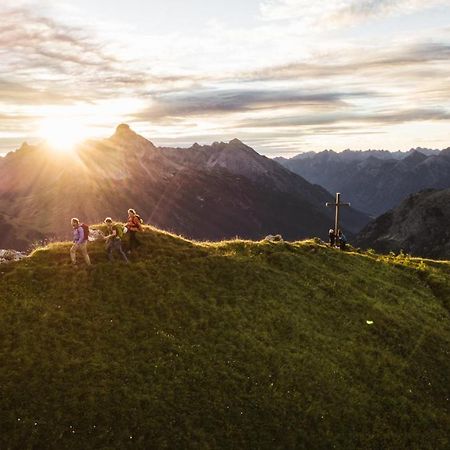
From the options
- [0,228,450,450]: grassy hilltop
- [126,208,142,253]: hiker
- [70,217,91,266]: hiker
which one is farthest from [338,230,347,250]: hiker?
[70,217,91,266]: hiker

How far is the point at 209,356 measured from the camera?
2627cm

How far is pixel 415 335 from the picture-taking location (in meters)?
32.8

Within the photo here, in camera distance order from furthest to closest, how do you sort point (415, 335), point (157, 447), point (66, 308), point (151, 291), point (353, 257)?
point (353, 257) < point (415, 335) < point (151, 291) < point (66, 308) < point (157, 447)

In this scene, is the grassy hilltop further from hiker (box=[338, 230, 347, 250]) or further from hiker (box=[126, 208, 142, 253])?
hiker (box=[338, 230, 347, 250])

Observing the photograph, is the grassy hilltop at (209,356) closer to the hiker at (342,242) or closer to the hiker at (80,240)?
the hiker at (80,240)

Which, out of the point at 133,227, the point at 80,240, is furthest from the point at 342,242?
the point at 80,240

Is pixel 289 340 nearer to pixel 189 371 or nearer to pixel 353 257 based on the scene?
pixel 189 371

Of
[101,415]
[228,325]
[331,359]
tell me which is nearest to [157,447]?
[101,415]

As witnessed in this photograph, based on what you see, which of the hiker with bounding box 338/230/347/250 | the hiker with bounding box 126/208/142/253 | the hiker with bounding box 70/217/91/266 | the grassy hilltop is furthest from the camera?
the hiker with bounding box 338/230/347/250

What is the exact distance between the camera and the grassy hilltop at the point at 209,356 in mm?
21969

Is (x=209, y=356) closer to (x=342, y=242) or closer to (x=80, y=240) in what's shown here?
(x=80, y=240)

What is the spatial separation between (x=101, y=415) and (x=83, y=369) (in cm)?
293

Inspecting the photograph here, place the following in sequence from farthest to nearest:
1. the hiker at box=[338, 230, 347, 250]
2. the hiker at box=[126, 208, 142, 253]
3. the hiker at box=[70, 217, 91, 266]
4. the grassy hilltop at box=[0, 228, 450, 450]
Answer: the hiker at box=[338, 230, 347, 250] → the hiker at box=[126, 208, 142, 253] → the hiker at box=[70, 217, 91, 266] → the grassy hilltop at box=[0, 228, 450, 450]

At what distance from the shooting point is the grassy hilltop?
2197 centimetres
